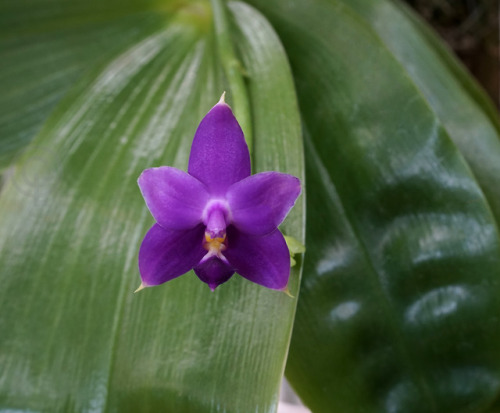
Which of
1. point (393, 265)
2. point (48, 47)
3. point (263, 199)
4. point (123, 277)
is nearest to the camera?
point (263, 199)

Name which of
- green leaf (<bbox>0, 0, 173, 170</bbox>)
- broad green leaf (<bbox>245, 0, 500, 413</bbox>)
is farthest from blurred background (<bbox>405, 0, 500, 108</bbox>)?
green leaf (<bbox>0, 0, 173, 170</bbox>)

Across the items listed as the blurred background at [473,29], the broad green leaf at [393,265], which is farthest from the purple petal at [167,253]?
the blurred background at [473,29]

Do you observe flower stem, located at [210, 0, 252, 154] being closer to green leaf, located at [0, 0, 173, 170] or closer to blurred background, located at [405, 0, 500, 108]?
green leaf, located at [0, 0, 173, 170]

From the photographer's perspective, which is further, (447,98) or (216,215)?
(447,98)

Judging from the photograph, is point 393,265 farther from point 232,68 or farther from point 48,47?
point 48,47

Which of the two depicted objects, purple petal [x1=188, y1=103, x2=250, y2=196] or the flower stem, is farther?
the flower stem

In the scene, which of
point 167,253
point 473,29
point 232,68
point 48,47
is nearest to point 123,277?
point 167,253
